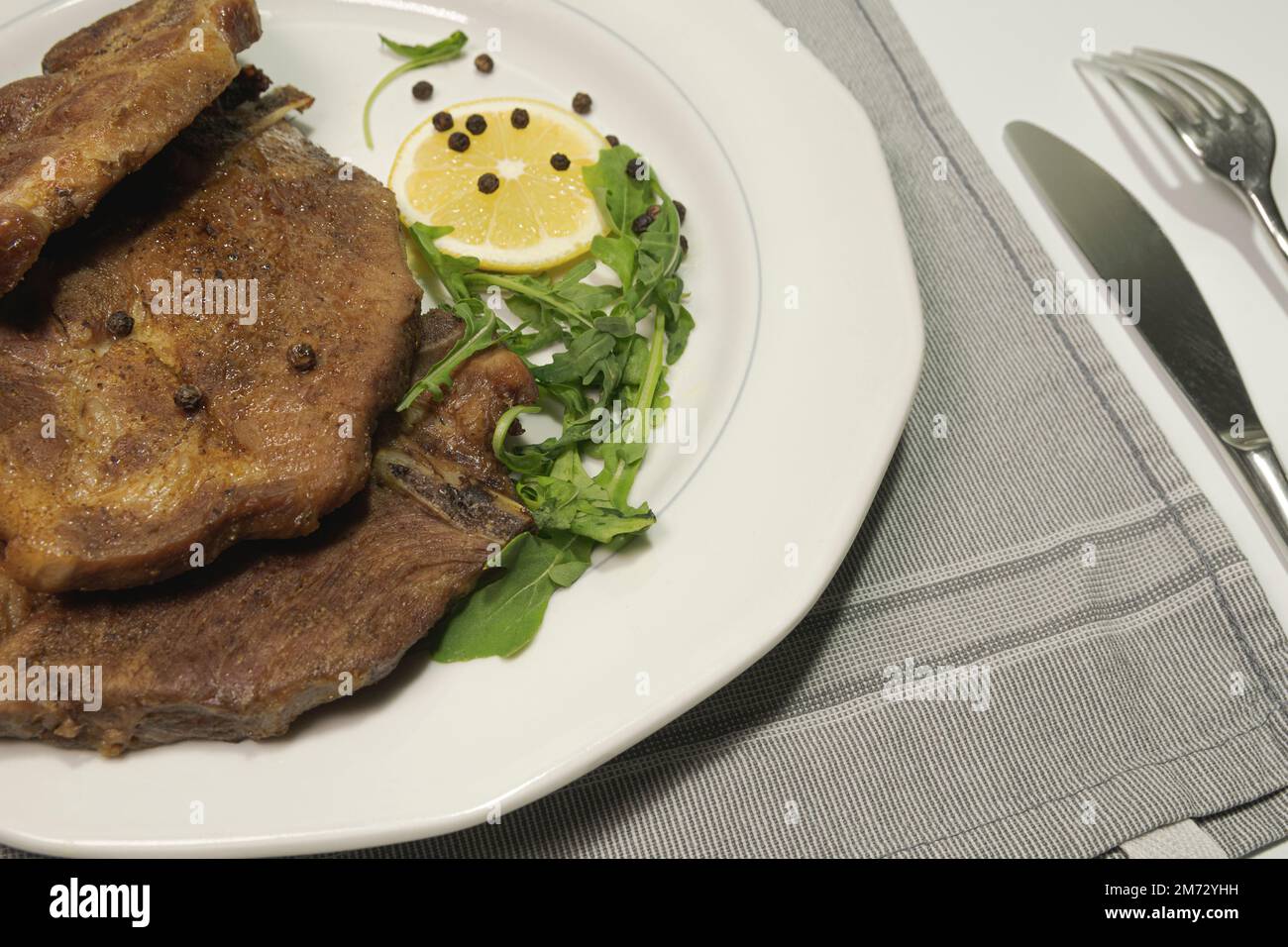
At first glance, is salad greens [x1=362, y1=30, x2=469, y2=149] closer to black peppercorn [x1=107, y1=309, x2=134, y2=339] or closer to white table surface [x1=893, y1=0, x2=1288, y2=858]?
black peppercorn [x1=107, y1=309, x2=134, y2=339]

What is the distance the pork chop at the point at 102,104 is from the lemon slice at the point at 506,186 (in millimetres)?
796

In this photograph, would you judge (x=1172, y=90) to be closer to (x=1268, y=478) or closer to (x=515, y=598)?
(x=1268, y=478)

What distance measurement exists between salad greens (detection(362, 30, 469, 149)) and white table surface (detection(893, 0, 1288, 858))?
2.20m

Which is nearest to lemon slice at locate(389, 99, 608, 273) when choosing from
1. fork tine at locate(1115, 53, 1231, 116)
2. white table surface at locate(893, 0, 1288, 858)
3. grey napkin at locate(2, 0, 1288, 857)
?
grey napkin at locate(2, 0, 1288, 857)

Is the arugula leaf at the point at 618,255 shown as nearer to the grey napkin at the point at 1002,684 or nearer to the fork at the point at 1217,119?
the grey napkin at the point at 1002,684

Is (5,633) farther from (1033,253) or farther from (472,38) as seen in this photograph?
(1033,253)

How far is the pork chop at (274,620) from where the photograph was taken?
9.78 feet

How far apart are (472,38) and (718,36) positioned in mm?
1171

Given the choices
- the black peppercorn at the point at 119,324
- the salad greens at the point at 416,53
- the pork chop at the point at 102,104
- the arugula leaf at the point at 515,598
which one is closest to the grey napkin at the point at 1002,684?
the arugula leaf at the point at 515,598

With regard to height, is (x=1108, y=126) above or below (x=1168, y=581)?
above

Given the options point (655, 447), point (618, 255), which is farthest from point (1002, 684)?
point (618, 255)

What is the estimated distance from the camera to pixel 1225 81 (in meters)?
4.59

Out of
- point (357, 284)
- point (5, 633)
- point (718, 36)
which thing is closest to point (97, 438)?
point (5, 633)

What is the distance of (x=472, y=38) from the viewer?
4.73 metres
